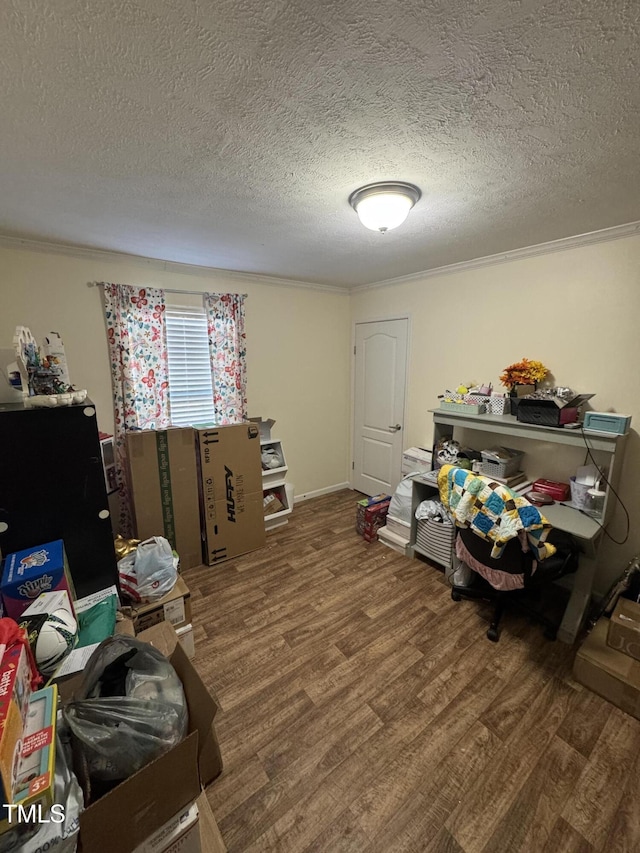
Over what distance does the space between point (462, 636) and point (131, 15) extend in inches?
114

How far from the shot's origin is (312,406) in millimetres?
3904

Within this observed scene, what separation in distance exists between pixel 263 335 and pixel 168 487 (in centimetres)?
174

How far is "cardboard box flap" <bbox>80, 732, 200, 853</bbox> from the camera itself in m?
0.72

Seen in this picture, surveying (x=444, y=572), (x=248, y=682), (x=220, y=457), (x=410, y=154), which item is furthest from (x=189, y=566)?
(x=410, y=154)

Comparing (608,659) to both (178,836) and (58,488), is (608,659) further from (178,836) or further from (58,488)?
(58,488)

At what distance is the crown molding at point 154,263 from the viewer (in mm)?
2301

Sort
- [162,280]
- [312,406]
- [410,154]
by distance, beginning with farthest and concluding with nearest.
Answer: [312,406] < [162,280] < [410,154]

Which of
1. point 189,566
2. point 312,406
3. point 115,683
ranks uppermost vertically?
point 312,406

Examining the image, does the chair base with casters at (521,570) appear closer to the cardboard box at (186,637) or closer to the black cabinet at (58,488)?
the cardboard box at (186,637)

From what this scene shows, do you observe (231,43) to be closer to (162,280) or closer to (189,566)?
(162,280)

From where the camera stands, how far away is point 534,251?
7.96 ft

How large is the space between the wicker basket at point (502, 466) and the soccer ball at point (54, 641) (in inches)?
104

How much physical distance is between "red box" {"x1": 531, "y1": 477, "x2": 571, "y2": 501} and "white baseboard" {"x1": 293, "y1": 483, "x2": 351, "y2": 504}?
2346 millimetres

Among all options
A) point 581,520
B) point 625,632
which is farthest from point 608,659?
point 581,520
